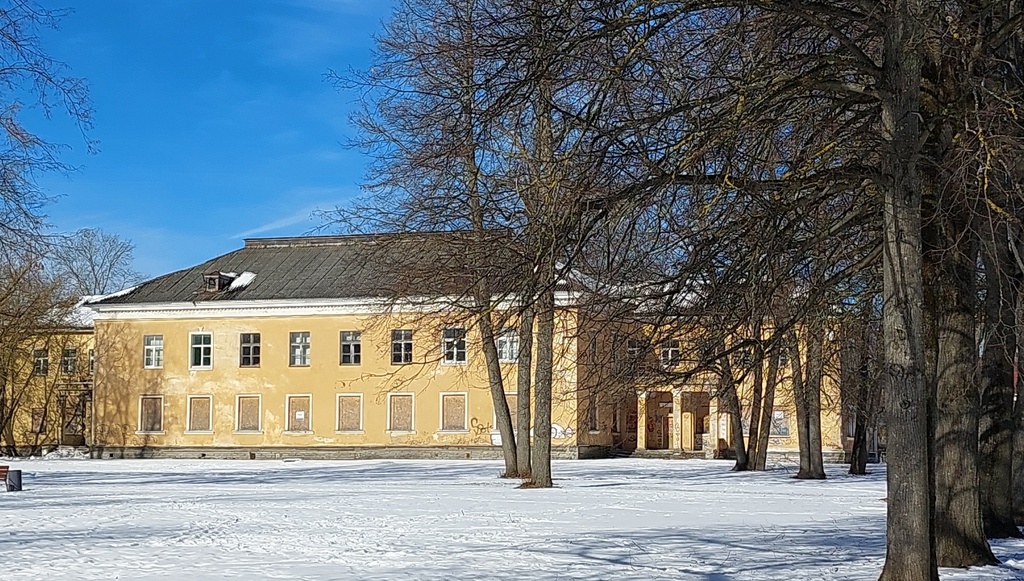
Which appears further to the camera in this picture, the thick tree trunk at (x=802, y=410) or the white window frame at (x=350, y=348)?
the white window frame at (x=350, y=348)

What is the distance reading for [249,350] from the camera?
175ft

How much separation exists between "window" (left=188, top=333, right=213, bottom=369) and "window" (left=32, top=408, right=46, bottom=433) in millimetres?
9824

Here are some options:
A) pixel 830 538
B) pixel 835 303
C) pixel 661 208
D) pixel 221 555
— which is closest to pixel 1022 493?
pixel 830 538

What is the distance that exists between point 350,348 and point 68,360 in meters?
15.8

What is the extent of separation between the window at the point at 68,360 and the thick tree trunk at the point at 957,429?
52310 mm

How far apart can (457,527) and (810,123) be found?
7.68m

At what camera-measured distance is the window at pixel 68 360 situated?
5856cm

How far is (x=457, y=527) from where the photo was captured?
55.9ft

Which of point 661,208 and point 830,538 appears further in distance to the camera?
point 830,538

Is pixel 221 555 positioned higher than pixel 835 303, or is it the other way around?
pixel 835 303

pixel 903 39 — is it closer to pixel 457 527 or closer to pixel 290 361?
pixel 457 527

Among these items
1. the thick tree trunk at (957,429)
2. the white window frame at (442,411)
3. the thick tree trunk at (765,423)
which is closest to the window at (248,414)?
the white window frame at (442,411)

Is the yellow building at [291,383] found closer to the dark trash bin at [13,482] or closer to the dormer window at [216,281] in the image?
the dormer window at [216,281]

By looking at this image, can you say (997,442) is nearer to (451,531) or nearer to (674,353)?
A: (674,353)
